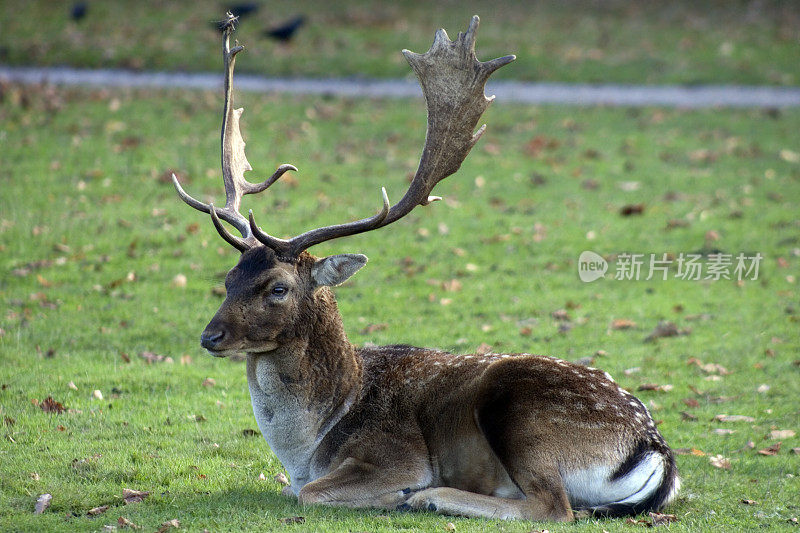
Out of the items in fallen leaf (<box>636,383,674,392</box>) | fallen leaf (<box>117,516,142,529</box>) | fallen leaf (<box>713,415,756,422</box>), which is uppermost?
fallen leaf (<box>636,383,674,392</box>)

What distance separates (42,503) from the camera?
20.0 feet

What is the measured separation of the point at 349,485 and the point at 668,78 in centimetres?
1887

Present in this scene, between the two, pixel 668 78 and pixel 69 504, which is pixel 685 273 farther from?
pixel 668 78

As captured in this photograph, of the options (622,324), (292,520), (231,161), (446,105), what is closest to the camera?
(292,520)

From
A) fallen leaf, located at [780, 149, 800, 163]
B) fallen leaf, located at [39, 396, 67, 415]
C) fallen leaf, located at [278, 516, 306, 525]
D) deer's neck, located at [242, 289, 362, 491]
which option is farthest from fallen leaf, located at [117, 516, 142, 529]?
fallen leaf, located at [780, 149, 800, 163]

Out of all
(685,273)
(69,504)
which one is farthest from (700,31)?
(69,504)

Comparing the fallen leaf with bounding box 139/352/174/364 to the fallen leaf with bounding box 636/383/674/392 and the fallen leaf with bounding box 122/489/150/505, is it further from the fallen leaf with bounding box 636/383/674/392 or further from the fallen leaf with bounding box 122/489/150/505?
the fallen leaf with bounding box 636/383/674/392

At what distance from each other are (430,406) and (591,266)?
264 inches

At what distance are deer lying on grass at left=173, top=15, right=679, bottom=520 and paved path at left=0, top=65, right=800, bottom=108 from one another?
1395 centimetres

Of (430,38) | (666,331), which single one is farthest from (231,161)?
(430,38)

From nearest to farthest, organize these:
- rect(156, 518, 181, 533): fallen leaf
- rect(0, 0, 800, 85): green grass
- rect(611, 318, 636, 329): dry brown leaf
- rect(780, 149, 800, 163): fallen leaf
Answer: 1. rect(156, 518, 181, 533): fallen leaf
2. rect(611, 318, 636, 329): dry brown leaf
3. rect(780, 149, 800, 163): fallen leaf
4. rect(0, 0, 800, 85): green grass

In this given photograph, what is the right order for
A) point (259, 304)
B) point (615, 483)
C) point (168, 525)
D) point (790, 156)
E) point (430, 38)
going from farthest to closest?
point (430, 38) < point (790, 156) < point (259, 304) < point (615, 483) < point (168, 525)

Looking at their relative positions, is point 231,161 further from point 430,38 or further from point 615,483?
point 430,38

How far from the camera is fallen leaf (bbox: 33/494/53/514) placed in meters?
6.02
